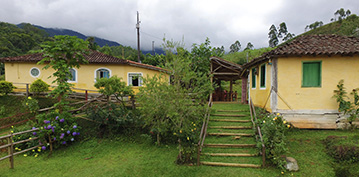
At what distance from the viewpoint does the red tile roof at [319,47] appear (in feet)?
24.8

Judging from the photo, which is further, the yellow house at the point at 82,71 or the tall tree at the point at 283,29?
the tall tree at the point at 283,29

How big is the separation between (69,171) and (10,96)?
11.7 metres

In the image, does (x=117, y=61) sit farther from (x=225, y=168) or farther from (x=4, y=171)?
(x=225, y=168)

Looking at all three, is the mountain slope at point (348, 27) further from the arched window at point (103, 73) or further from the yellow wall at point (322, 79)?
the arched window at point (103, 73)

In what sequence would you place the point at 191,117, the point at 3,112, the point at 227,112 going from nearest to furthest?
the point at 191,117 → the point at 227,112 → the point at 3,112

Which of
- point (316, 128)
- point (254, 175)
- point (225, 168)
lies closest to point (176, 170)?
point (225, 168)

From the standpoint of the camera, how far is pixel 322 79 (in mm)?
8047

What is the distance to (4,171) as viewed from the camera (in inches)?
231

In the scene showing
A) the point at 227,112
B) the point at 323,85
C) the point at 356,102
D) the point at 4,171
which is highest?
the point at 323,85

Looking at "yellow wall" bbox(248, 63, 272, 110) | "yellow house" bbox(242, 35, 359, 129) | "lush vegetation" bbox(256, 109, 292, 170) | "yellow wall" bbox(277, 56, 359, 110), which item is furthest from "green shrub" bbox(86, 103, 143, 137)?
"yellow wall" bbox(277, 56, 359, 110)

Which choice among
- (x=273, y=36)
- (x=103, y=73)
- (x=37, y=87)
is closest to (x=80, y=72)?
(x=103, y=73)

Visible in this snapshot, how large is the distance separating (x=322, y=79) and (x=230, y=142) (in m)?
4.89

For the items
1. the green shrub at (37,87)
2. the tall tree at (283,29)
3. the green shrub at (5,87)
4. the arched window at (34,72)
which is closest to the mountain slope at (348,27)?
the tall tree at (283,29)

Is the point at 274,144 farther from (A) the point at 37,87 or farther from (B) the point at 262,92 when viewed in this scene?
(A) the point at 37,87
